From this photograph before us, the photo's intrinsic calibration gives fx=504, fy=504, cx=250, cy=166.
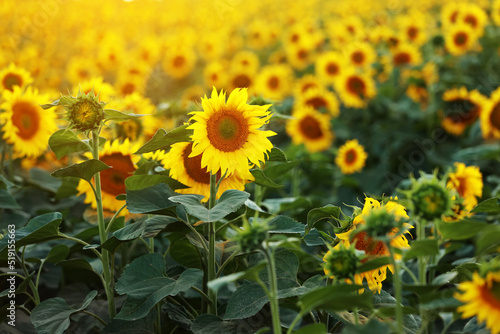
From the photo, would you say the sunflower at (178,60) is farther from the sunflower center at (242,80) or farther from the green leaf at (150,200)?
the green leaf at (150,200)

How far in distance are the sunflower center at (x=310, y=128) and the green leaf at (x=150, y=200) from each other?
2097mm

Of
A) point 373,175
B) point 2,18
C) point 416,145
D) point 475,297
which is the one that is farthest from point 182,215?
point 2,18

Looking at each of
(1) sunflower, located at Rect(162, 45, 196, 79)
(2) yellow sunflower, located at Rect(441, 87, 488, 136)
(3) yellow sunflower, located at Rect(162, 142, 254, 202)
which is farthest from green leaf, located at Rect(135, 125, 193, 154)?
(1) sunflower, located at Rect(162, 45, 196, 79)

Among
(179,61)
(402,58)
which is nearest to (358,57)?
(402,58)

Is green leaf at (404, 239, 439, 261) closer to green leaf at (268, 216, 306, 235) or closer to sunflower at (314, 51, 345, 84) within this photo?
green leaf at (268, 216, 306, 235)

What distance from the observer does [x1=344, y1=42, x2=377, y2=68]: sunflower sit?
392cm

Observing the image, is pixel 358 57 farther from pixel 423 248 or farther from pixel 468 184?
pixel 423 248

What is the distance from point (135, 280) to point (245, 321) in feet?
0.93

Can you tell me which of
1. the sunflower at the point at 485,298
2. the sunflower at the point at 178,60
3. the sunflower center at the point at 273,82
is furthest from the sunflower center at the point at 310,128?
the sunflower at the point at 485,298

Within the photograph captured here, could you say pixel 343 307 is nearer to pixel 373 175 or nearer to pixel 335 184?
pixel 335 184

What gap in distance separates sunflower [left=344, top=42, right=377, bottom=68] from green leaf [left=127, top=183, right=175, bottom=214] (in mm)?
3039

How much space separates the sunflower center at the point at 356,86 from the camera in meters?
3.59

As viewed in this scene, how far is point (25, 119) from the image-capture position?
1.97 metres

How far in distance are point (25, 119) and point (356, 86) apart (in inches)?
92.6
